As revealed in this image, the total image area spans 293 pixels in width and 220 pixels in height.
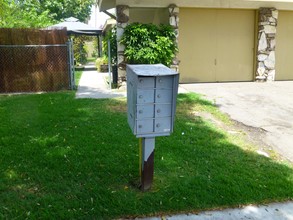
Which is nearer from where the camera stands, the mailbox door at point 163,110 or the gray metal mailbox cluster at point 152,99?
the gray metal mailbox cluster at point 152,99

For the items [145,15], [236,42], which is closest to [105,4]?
[145,15]

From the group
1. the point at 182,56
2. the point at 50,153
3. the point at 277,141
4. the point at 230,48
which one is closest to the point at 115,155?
the point at 50,153

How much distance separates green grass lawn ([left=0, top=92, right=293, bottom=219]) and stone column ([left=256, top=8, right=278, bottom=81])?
6.21 m

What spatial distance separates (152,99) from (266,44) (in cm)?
913

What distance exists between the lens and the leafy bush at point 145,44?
29.9 ft

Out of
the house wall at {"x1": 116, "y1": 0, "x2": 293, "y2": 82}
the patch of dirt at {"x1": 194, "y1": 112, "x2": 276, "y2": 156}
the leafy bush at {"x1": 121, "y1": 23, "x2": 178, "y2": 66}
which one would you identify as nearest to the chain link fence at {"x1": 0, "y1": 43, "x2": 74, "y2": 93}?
the leafy bush at {"x1": 121, "y1": 23, "x2": 178, "y2": 66}

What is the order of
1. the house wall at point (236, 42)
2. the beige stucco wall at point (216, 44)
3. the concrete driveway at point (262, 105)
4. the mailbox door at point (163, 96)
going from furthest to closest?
the beige stucco wall at point (216, 44), the house wall at point (236, 42), the concrete driveway at point (262, 105), the mailbox door at point (163, 96)

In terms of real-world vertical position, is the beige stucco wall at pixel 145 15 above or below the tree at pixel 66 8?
below

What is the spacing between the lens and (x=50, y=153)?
4.18 metres

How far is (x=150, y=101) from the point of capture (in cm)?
295

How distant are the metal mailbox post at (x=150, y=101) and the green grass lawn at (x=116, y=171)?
1.78 feet

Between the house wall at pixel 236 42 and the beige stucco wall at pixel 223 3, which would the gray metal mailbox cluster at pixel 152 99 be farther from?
the house wall at pixel 236 42

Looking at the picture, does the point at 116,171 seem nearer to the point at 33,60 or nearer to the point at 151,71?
the point at 151,71

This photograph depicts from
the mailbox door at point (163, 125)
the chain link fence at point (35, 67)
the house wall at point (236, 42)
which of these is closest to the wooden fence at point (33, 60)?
the chain link fence at point (35, 67)
